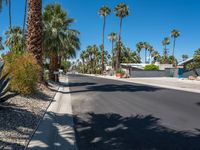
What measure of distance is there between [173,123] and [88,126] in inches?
112

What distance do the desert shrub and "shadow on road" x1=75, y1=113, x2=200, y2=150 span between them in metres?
4.91

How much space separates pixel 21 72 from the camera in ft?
45.5

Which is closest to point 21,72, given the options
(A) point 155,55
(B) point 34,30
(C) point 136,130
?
(B) point 34,30

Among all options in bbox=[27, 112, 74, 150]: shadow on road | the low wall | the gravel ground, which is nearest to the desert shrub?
the gravel ground

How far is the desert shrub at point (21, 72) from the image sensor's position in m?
13.7

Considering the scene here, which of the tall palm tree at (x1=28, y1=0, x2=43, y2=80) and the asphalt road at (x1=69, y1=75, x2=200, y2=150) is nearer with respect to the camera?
the asphalt road at (x1=69, y1=75, x2=200, y2=150)

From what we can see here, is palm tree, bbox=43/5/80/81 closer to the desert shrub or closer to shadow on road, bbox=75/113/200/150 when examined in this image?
the desert shrub

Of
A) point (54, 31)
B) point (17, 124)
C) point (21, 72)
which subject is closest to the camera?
point (17, 124)

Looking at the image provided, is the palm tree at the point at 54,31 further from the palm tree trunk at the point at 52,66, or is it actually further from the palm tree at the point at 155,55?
the palm tree at the point at 155,55

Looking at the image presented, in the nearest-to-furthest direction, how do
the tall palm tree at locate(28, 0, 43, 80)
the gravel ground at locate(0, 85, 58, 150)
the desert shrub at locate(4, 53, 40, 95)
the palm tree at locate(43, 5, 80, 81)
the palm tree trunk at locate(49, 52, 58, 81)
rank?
the gravel ground at locate(0, 85, 58, 150) → the desert shrub at locate(4, 53, 40, 95) → the tall palm tree at locate(28, 0, 43, 80) → the palm tree at locate(43, 5, 80, 81) → the palm tree trunk at locate(49, 52, 58, 81)

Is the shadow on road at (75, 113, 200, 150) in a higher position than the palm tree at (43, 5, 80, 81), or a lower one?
lower

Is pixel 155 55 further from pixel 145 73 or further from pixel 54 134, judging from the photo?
pixel 54 134

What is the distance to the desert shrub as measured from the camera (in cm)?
1372

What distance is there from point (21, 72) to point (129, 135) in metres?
7.80
